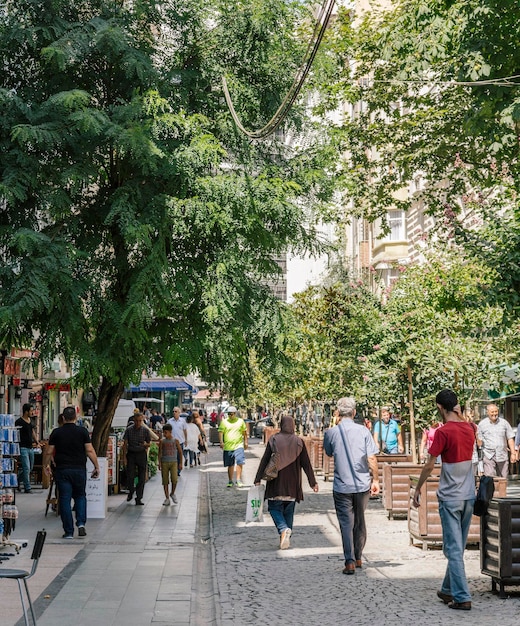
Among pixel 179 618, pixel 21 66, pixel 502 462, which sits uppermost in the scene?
pixel 21 66

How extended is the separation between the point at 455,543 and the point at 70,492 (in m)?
7.51

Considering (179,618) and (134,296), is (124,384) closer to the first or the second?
(134,296)

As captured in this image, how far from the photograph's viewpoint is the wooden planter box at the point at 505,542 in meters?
10.4

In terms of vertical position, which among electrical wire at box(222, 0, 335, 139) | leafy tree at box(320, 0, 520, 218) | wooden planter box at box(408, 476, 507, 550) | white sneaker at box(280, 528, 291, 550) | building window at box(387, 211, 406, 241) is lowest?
white sneaker at box(280, 528, 291, 550)

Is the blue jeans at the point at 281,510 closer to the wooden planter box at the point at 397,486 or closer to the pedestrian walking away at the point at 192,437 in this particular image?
the wooden planter box at the point at 397,486

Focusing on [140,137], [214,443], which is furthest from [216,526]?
[214,443]

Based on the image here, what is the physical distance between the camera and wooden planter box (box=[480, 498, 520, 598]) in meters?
10.4

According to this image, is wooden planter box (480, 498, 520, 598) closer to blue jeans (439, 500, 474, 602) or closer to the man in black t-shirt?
blue jeans (439, 500, 474, 602)

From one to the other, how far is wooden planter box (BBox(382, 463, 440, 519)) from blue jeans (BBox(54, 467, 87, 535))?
191 inches

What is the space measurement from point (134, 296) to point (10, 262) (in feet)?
6.93

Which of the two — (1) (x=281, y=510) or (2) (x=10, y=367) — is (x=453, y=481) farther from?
(2) (x=10, y=367)

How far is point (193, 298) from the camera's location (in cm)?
2005

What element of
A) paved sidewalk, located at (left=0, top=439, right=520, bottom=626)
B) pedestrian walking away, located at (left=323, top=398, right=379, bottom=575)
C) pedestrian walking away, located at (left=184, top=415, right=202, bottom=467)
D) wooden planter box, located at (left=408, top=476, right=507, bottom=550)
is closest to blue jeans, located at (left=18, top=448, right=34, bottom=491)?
paved sidewalk, located at (left=0, top=439, right=520, bottom=626)

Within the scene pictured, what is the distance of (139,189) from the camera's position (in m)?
19.3
